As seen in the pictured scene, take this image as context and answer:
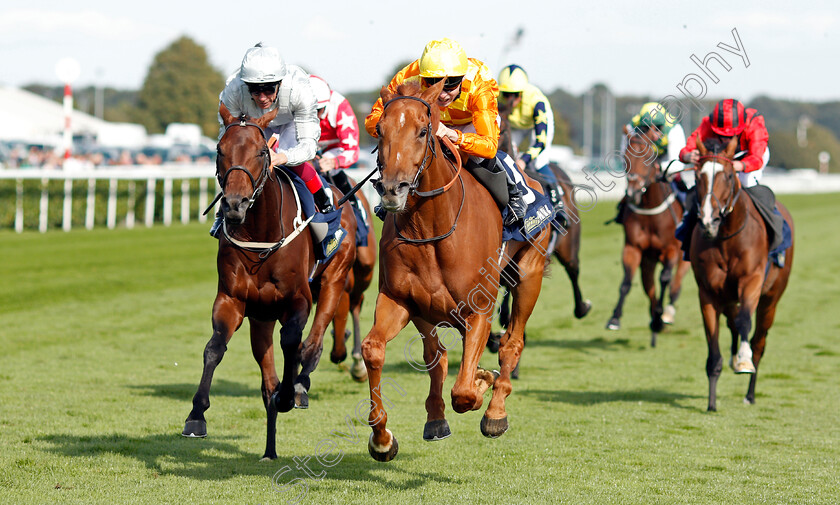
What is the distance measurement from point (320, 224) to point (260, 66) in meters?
0.99

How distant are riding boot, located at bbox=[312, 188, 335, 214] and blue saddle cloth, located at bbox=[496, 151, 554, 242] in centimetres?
106

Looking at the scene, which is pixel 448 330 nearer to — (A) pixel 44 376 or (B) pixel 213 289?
(A) pixel 44 376

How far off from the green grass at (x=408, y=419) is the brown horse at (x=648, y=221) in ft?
2.38

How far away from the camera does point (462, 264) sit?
454cm

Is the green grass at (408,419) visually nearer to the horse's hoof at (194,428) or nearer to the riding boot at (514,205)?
the horse's hoof at (194,428)

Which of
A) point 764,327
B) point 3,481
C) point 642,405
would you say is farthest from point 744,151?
point 3,481

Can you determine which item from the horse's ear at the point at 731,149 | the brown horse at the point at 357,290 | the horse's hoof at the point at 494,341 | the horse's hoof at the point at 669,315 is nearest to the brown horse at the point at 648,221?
the horse's hoof at the point at 669,315

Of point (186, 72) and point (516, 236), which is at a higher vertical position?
point (186, 72)

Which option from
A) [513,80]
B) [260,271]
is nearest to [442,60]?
[260,271]

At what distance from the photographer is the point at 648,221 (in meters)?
10.6

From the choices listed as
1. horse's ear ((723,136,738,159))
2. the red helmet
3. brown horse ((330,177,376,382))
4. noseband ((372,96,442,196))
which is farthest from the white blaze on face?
noseband ((372,96,442,196))

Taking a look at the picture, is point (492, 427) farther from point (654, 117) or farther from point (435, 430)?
point (654, 117)

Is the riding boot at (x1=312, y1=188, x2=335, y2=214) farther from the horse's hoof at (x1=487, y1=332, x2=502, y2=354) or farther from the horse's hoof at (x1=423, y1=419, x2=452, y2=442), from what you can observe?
the horse's hoof at (x1=487, y1=332, x2=502, y2=354)

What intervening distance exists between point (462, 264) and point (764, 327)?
4.31 m
